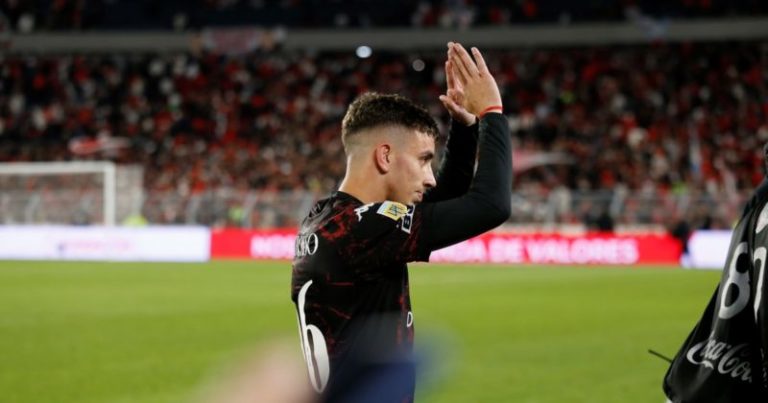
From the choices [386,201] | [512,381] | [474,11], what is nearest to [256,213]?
[474,11]

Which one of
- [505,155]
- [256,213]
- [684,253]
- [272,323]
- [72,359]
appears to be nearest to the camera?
[505,155]

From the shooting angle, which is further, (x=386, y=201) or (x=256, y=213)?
(x=256, y=213)

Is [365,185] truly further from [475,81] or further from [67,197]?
[67,197]

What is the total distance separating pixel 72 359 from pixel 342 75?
32830 millimetres

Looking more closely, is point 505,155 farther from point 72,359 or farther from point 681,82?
point 681,82

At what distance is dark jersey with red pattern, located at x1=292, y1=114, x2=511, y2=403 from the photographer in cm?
337

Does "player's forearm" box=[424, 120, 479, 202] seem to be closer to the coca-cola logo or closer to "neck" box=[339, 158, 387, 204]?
"neck" box=[339, 158, 387, 204]

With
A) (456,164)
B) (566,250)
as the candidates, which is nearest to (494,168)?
(456,164)

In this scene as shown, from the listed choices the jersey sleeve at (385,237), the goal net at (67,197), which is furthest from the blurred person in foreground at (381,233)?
the goal net at (67,197)

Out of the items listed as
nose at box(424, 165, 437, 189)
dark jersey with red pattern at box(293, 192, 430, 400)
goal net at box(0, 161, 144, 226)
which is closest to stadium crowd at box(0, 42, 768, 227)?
goal net at box(0, 161, 144, 226)

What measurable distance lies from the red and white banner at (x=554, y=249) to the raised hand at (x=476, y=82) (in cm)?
2544

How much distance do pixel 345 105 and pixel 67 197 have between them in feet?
40.1

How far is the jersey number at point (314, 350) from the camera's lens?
356cm

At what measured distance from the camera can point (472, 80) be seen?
3.44 m
